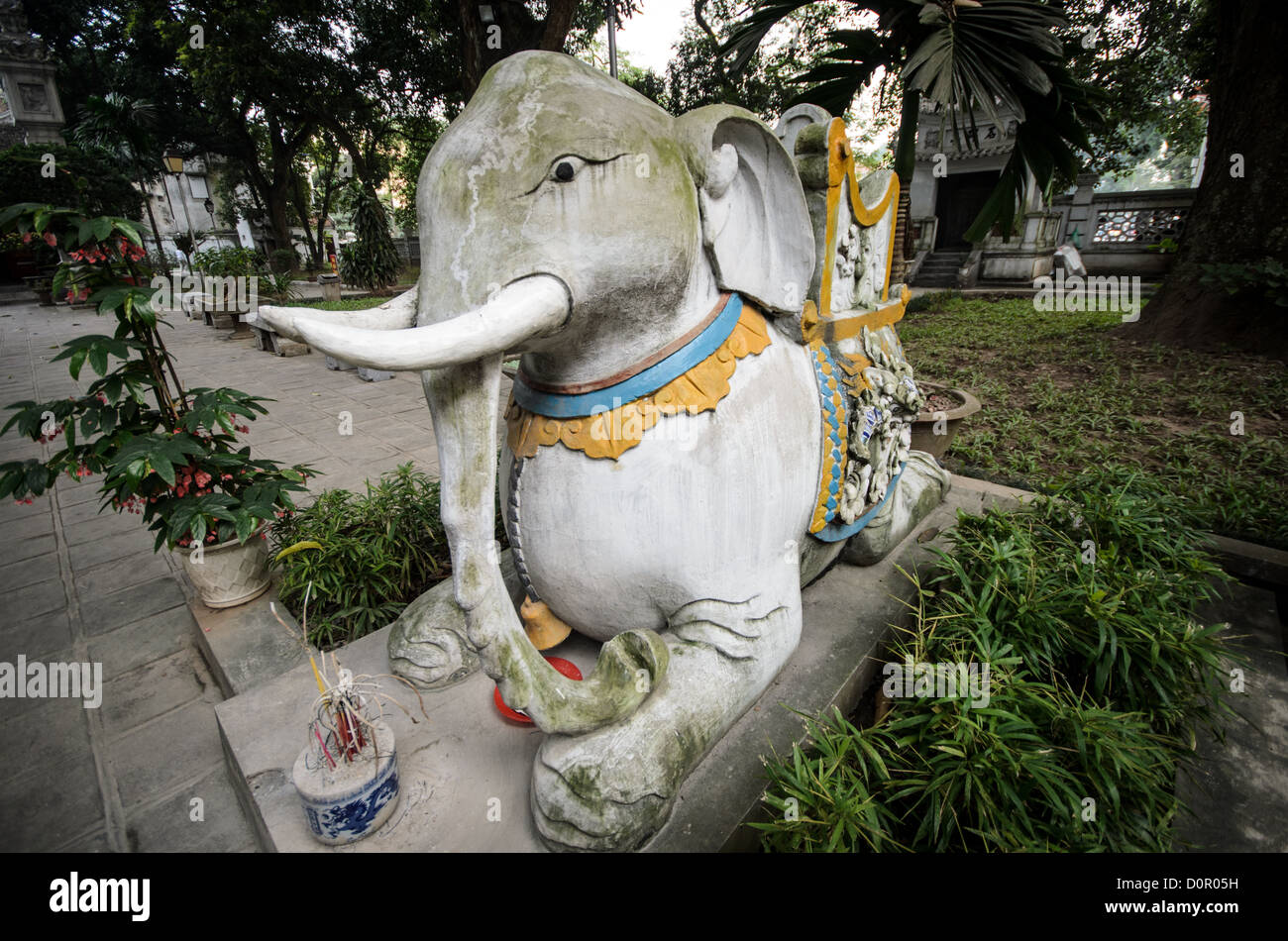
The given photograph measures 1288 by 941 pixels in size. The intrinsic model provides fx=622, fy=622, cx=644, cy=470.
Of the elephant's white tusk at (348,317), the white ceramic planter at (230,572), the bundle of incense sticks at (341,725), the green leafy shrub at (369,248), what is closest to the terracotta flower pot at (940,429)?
the elephant's white tusk at (348,317)

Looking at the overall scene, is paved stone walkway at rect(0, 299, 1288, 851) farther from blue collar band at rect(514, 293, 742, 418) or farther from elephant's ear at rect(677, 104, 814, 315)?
elephant's ear at rect(677, 104, 814, 315)

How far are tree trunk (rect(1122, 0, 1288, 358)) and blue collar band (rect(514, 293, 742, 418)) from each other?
6872 mm

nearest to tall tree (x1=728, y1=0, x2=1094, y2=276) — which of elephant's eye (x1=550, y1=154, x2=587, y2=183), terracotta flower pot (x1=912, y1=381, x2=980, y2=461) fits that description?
terracotta flower pot (x1=912, y1=381, x2=980, y2=461)

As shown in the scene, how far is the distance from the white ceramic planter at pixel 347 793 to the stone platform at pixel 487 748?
5cm

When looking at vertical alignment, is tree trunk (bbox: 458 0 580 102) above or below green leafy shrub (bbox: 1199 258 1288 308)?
above

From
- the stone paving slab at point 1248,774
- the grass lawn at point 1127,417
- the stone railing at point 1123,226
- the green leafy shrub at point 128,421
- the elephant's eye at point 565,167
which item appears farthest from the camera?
the stone railing at point 1123,226

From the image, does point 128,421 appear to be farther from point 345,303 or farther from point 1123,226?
point 1123,226

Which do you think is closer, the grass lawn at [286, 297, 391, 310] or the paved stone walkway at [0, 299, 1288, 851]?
the paved stone walkway at [0, 299, 1288, 851]

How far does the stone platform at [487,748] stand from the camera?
138 cm

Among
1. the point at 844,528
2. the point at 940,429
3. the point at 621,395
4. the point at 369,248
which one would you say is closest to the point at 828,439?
the point at 844,528

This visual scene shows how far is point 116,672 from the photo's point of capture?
8.18ft

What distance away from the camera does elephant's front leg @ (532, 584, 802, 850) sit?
1234 mm

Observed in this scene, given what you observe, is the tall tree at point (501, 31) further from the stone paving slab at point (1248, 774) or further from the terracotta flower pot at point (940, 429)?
the stone paving slab at point (1248, 774)

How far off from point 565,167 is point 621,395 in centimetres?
46
